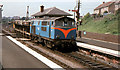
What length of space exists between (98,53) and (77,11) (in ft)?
62.8

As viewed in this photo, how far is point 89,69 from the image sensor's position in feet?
37.9

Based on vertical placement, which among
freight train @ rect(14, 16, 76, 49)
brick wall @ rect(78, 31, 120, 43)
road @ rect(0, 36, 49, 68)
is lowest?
road @ rect(0, 36, 49, 68)

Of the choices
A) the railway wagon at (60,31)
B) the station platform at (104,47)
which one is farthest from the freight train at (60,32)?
the station platform at (104,47)

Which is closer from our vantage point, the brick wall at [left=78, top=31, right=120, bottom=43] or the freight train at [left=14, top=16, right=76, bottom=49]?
the freight train at [left=14, top=16, right=76, bottom=49]

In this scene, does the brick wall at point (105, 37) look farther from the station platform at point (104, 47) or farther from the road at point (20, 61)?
the road at point (20, 61)

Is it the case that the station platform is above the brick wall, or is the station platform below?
below

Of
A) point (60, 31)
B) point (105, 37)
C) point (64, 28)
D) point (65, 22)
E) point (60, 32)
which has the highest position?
point (65, 22)

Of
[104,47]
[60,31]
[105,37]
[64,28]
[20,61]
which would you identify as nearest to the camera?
[20,61]

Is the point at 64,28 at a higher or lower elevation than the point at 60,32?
higher

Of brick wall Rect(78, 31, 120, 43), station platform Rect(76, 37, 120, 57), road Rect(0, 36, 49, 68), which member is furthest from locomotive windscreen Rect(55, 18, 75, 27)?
brick wall Rect(78, 31, 120, 43)

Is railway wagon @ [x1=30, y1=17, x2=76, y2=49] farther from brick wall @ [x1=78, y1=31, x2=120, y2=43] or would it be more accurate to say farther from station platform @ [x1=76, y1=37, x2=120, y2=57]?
brick wall @ [x1=78, y1=31, x2=120, y2=43]

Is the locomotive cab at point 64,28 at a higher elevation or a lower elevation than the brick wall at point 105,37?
higher

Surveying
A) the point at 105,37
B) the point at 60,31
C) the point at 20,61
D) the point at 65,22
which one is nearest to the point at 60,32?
the point at 60,31

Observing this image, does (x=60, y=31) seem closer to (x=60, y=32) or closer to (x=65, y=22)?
(x=60, y=32)
